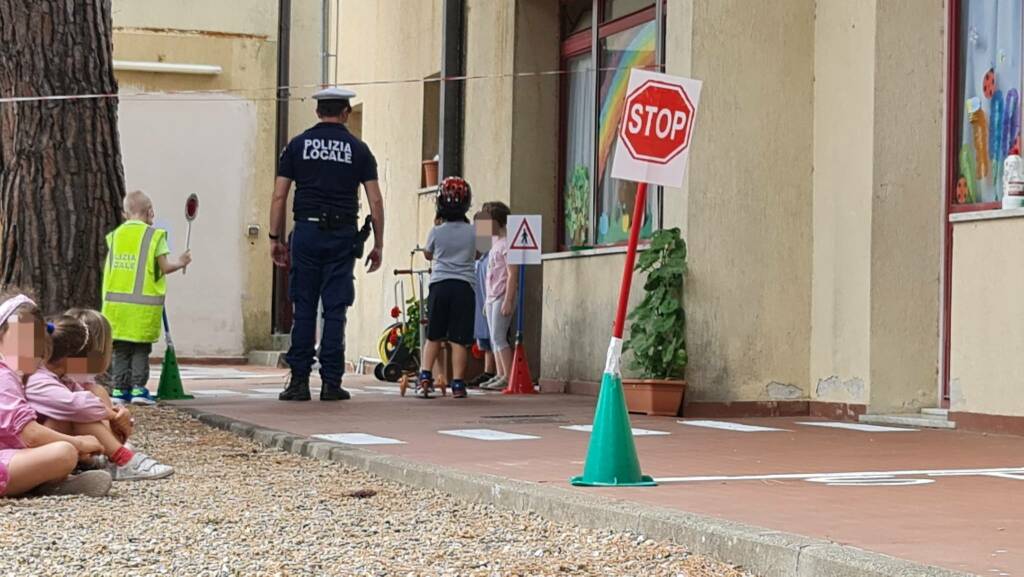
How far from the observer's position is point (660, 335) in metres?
12.3

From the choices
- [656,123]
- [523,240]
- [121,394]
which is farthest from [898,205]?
[121,394]

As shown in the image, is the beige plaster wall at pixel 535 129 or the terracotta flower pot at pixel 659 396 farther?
the beige plaster wall at pixel 535 129

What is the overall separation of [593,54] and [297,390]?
4.21 m

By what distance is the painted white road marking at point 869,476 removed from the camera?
7520 millimetres

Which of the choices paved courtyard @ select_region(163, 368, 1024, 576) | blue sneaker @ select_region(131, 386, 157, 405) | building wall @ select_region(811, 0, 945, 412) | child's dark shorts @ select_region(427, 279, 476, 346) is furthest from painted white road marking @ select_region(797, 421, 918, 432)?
blue sneaker @ select_region(131, 386, 157, 405)

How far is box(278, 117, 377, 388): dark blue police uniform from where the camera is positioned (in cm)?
1336

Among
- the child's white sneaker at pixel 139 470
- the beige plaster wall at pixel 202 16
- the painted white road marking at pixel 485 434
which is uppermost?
the beige plaster wall at pixel 202 16

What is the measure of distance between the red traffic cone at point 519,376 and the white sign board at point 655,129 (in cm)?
781

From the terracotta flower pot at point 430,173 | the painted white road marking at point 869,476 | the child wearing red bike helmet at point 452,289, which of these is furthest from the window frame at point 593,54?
the painted white road marking at point 869,476

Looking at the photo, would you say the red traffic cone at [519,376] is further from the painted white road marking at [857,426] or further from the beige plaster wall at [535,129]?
the painted white road marking at [857,426]

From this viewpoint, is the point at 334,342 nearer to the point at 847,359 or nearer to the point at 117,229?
the point at 117,229

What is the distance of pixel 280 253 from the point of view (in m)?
13.5

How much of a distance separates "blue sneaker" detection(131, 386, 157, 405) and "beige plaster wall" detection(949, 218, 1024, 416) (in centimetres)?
608

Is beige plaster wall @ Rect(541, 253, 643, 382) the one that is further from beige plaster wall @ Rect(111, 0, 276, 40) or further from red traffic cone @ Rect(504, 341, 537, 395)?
beige plaster wall @ Rect(111, 0, 276, 40)
